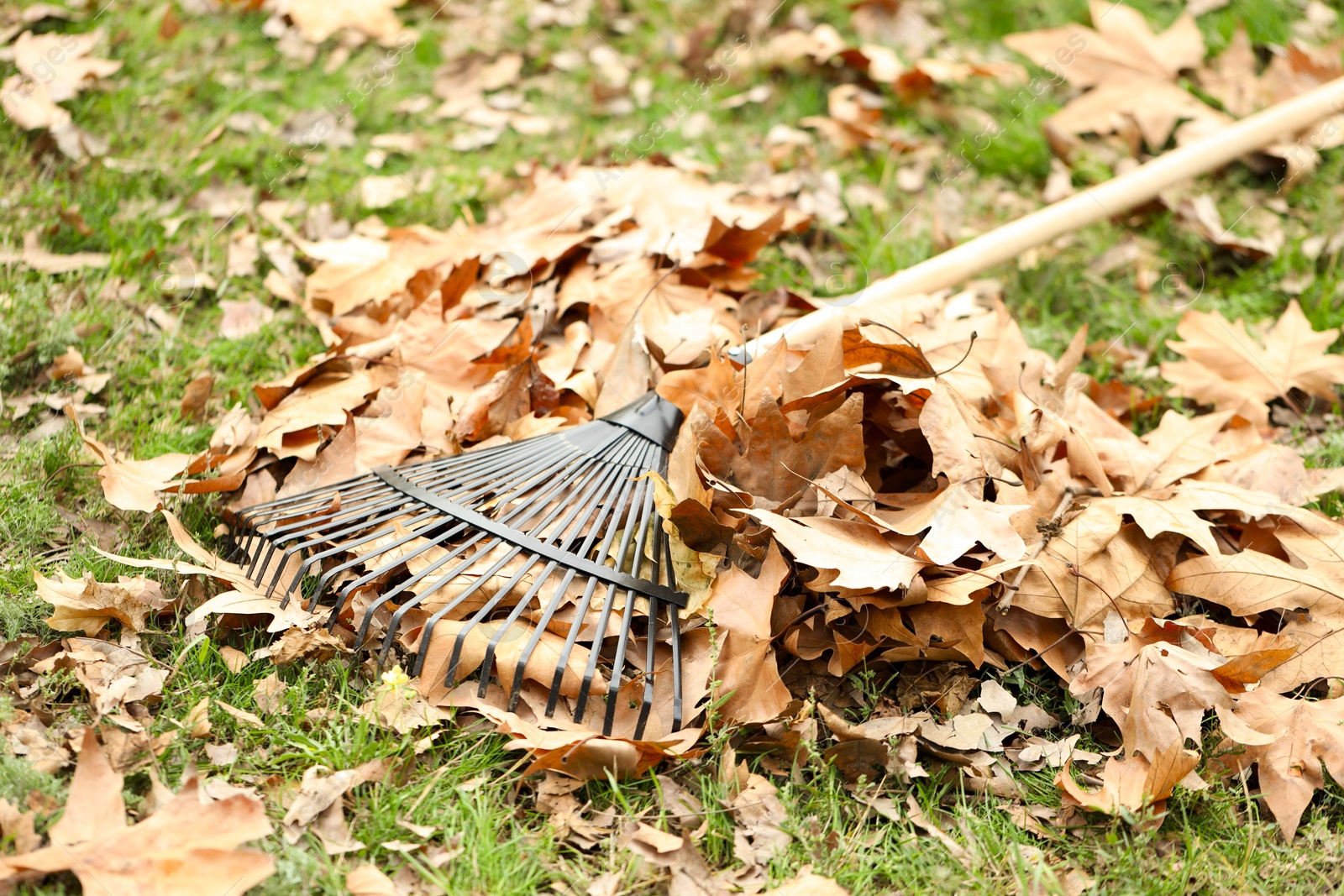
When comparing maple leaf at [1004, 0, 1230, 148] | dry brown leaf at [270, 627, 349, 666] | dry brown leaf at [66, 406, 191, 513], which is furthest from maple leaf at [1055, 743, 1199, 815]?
maple leaf at [1004, 0, 1230, 148]

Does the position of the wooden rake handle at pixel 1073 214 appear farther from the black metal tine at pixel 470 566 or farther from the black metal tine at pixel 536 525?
the black metal tine at pixel 470 566

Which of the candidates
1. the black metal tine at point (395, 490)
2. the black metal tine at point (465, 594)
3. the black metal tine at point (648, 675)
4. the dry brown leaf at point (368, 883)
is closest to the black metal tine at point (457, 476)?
the black metal tine at point (395, 490)

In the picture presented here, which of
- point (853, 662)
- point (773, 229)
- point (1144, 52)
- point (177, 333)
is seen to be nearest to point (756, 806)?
point (853, 662)

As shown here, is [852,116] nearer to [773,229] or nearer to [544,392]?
[773,229]

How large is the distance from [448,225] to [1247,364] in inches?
92.2

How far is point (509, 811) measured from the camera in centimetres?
167

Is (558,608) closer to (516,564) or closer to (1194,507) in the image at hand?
(516,564)

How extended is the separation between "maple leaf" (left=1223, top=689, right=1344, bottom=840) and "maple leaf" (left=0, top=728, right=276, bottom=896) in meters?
1.63

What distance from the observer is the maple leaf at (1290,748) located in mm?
1707

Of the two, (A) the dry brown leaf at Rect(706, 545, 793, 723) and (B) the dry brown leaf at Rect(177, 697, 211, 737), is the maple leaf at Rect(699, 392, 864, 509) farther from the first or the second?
(B) the dry brown leaf at Rect(177, 697, 211, 737)

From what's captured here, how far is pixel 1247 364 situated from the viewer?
2629mm

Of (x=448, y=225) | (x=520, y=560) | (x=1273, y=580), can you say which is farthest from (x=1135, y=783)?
(x=448, y=225)

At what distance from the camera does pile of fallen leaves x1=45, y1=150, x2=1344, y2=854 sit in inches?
69.6

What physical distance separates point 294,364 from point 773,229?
134 centimetres
